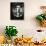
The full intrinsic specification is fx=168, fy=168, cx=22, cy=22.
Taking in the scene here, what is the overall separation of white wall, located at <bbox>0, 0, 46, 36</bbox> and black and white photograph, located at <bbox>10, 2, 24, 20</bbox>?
53mm

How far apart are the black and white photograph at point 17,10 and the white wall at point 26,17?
0.17ft

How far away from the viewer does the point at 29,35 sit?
295 centimetres

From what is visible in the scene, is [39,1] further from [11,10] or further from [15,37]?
[15,37]

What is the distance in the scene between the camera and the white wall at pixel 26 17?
2.95 meters

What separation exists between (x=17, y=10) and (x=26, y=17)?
20 centimetres

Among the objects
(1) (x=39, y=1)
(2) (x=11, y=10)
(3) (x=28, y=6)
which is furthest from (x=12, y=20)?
(1) (x=39, y=1)

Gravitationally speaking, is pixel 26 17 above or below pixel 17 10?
below

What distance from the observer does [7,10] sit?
116 inches

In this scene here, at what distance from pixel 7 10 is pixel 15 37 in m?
0.49

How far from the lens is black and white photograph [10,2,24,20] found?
2.95 metres

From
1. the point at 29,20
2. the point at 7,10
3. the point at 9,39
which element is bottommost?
the point at 9,39

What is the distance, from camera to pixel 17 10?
9.70 feet

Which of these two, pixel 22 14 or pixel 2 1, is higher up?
pixel 2 1

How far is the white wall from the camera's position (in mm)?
2947
